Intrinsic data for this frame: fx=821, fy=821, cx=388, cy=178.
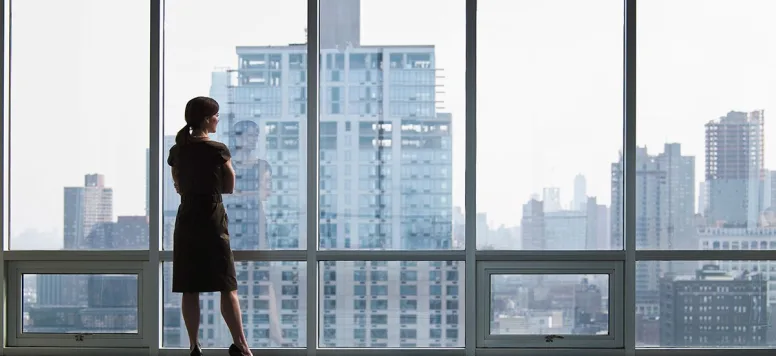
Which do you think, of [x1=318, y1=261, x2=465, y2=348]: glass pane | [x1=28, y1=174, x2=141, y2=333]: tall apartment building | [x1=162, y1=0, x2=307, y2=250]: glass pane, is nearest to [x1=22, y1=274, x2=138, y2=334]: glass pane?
[x1=28, y1=174, x2=141, y2=333]: tall apartment building

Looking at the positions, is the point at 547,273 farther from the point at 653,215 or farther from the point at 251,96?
the point at 251,96

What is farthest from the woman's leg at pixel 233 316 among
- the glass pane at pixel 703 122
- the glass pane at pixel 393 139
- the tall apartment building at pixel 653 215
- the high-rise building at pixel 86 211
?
the glass pane at pixel 703 122

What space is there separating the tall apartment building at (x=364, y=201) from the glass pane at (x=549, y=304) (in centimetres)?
23

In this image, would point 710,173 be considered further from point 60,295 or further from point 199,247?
point 60,295

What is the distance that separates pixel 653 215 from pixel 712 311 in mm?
588

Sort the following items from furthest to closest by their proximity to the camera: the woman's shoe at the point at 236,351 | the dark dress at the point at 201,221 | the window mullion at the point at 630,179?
1. the window mullion at the point at 630,179
2. the woman's shoe at the point at 236,351
3. the dark dress at the point at 201,221

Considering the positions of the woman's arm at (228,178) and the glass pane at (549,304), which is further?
the glass pane at (549,304)

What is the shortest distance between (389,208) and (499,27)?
1.10 m

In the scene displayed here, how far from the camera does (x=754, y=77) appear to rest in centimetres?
→ 426

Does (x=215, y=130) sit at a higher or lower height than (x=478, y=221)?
higher

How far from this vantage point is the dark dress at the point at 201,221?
12.5ft

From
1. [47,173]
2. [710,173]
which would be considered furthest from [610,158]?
[47,173]

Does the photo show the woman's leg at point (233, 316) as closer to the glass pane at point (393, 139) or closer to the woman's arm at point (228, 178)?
the woman's arm at point (228, 178)

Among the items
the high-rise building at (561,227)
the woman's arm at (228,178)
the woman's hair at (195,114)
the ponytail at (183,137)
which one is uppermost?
the woman's hair at (195,114)
